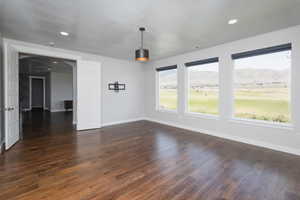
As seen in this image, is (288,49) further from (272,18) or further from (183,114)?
(183,114)

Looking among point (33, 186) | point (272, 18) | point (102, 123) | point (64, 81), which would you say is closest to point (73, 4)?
point (33, 186)

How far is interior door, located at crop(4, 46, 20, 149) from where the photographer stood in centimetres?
298

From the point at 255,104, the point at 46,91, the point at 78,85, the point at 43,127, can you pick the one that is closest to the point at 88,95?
the point at 78,85

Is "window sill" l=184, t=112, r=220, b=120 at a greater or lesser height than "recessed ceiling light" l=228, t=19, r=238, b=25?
lesser

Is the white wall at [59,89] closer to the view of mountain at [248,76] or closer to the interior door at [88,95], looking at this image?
the interior door at [88,95]

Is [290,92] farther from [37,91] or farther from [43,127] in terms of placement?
[37,91]

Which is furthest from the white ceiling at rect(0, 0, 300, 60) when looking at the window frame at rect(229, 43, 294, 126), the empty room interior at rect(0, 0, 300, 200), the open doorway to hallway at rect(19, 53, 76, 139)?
the open doorway to hallway at rect(19, 53, 76, 139)

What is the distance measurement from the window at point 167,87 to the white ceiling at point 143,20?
68.7 inches

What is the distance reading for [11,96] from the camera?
317cm

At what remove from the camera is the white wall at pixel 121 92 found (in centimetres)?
530

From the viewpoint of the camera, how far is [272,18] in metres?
2.58

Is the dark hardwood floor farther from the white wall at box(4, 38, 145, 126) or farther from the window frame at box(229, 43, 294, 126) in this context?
the white wall at box(4, 38, 145, 126)

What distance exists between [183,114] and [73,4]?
419 centimetres

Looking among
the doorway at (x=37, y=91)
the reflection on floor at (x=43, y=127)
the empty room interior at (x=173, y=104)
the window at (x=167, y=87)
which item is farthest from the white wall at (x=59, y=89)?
the window at (x=167, y=87)
